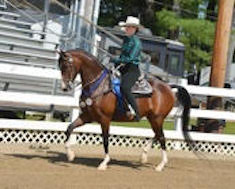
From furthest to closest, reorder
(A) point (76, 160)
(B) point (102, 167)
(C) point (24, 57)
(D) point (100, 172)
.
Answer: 1. (C) point (24, 57)
2. (A) point (76, 160)
3. (B) point (102, 167)
4. (D) point (100, 172)

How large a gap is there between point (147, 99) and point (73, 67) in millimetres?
1593

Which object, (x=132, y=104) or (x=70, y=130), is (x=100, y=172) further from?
(x=132, y=104)

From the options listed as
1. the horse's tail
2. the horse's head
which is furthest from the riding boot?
the horse's tail

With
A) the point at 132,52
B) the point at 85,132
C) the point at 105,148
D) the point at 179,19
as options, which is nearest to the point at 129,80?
the point at 132,52

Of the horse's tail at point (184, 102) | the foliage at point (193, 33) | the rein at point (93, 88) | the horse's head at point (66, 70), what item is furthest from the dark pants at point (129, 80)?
the foliage at point (193, 33)

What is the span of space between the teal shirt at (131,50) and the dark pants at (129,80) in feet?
0.42

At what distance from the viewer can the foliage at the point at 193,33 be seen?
28438 mm

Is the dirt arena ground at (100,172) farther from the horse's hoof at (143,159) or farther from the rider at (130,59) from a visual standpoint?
the rider at (130,59)

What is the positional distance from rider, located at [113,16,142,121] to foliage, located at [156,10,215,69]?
59.6ft

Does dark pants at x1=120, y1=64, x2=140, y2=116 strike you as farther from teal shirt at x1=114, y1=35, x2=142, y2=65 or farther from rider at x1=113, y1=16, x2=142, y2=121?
teal shirt at x1=114, y1=35, x2=142, y2=65

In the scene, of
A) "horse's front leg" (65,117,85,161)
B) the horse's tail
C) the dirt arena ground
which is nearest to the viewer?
the dirt arena ground

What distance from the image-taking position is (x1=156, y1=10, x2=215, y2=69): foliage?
28.4 metres

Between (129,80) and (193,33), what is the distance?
1948 centimetres

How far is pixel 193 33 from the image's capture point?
29.1 m
